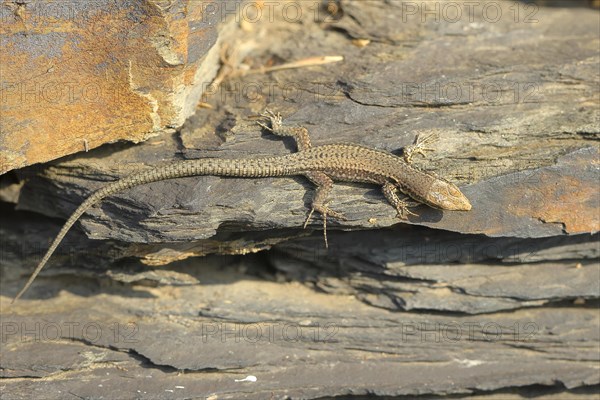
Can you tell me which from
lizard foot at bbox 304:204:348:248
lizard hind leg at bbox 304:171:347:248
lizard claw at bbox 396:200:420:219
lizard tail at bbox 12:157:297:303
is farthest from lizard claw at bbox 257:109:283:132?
lizard claw at bbox 396:200:420:219

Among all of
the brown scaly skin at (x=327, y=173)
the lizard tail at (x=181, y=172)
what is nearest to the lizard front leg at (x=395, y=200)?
the brown scaly skin at (x=327, y=173)

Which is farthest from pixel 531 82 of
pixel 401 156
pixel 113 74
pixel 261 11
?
pixel 113 74

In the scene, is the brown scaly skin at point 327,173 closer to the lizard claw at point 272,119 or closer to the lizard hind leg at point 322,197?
the lizard hind leg at point 322,197

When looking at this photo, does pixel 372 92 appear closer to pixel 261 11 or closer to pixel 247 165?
pixel 247 165

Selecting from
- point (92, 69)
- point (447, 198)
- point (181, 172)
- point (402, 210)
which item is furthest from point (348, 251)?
point (92, 69)

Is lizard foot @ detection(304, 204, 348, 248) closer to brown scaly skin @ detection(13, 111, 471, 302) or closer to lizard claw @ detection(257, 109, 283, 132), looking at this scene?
brown scaly skin @ detection(13, 111, 471, 302)

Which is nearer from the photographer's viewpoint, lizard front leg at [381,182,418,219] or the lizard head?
the lizard head
